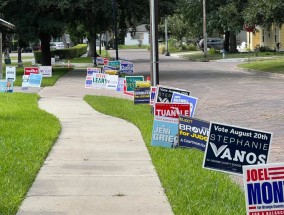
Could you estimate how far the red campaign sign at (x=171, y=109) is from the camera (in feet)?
34.6

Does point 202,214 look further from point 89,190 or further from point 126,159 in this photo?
point 126,159

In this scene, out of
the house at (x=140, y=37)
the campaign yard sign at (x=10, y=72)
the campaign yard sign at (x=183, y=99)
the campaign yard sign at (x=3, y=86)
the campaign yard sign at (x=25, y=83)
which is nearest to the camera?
the campaign yard sign at (x=183, y=99)

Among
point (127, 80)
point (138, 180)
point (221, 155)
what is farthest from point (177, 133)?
point (127, 80)

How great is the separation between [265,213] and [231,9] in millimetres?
36961

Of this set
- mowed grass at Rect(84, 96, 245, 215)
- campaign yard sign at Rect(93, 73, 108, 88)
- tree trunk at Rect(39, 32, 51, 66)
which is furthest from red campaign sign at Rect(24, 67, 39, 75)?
mowed grass at Rect(84, 96, 245, 215)

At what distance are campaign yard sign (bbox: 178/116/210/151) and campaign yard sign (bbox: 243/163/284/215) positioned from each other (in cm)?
499

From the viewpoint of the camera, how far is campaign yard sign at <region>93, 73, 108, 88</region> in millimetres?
23120

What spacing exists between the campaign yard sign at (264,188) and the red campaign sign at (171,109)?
19.3ft

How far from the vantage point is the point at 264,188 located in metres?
4.54

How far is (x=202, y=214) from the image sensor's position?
6.31 metres

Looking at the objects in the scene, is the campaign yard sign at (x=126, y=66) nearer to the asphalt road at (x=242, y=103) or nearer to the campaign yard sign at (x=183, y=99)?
the asphalt road at (x=242, y=103)

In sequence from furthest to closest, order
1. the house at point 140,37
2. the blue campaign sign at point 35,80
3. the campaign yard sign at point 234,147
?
the house at point 140,37, the blue campaign sign at point 35,80, the campaign yard sign at point 234,147

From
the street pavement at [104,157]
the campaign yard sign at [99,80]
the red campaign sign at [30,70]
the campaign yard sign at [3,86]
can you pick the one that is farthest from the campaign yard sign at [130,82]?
the red campaign sign at [30,70]

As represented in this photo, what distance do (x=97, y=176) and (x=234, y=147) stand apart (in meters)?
2.62
